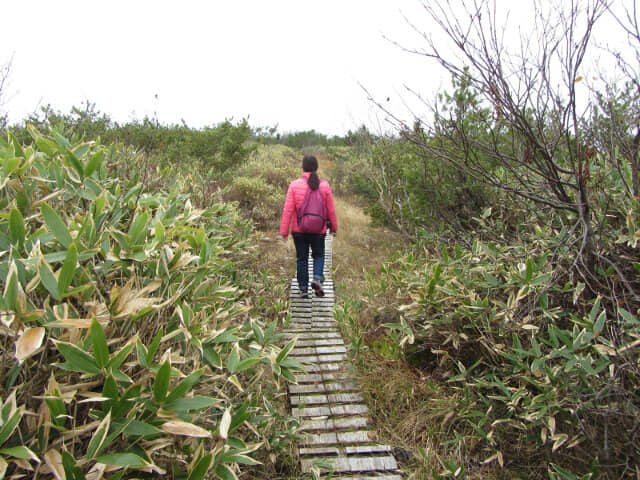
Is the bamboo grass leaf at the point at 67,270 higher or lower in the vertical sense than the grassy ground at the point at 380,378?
higher

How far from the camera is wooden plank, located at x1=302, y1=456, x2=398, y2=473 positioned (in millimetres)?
2162

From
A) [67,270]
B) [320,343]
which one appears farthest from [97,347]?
[320,343]

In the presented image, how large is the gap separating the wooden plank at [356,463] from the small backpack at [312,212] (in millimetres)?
2689

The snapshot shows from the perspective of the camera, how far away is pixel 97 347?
1.14 meters

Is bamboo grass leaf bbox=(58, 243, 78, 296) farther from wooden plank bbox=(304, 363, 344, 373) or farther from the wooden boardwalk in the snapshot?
wooden plank bbox=(304, 363, 344, 373)

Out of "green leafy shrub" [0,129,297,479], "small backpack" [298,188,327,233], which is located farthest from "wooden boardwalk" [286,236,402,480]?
"small backpack" [298,188,327,233]

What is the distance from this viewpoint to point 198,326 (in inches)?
60.3

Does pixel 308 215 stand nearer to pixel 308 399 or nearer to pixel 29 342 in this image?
pixel 308 399

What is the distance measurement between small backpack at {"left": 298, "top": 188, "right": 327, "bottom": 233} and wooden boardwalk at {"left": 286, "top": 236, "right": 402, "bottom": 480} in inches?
48.2

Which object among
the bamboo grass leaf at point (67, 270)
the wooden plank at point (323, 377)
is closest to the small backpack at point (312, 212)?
the wooden plank at point (323, 377)

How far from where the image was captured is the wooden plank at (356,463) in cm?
216

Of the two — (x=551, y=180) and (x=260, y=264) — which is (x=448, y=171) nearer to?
(x=551, y=180)

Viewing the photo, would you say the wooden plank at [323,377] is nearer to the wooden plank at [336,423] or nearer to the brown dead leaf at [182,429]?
the wooden plank at [336,423]

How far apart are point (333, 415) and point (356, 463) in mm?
430
